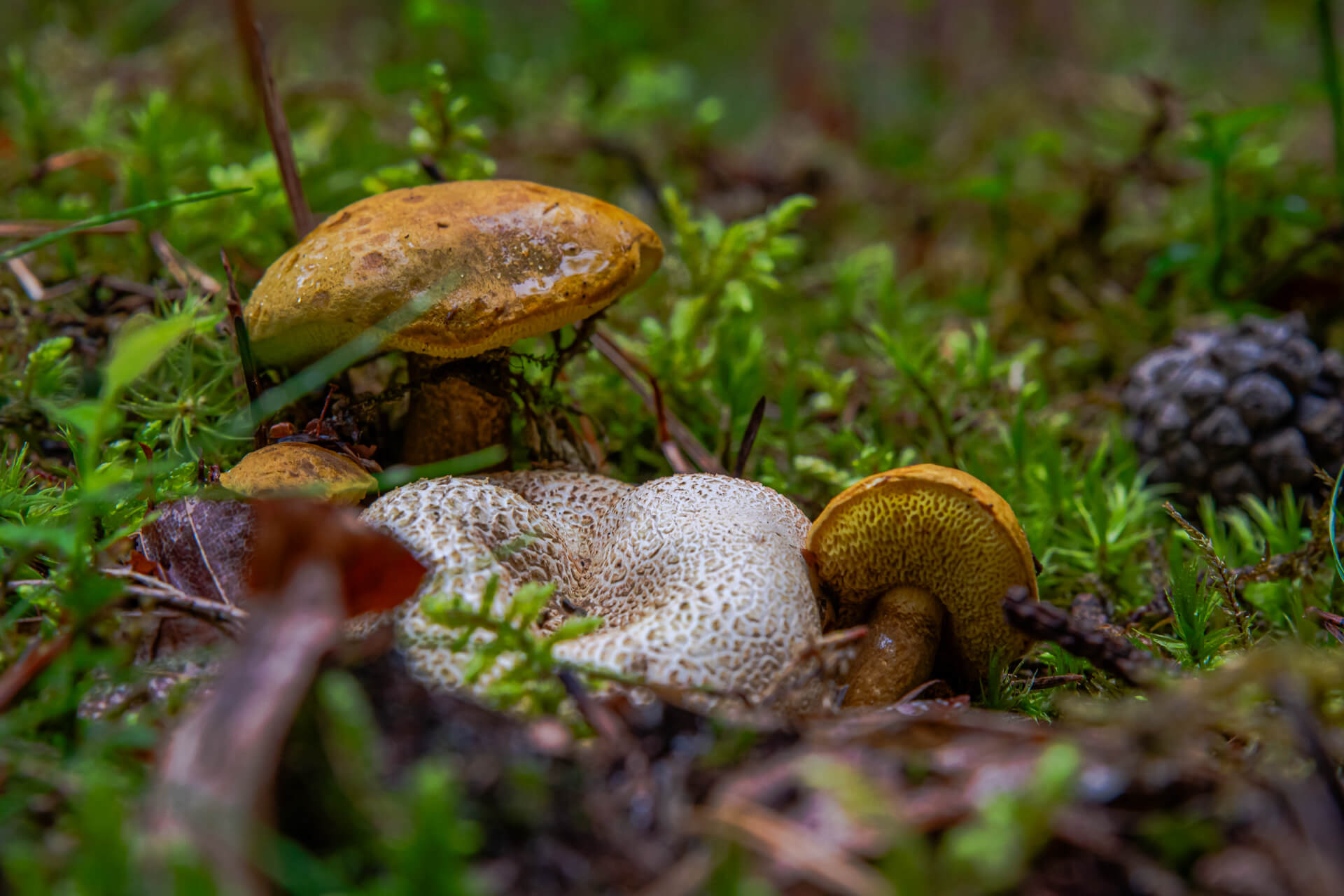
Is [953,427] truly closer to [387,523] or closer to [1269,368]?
[1269,368]

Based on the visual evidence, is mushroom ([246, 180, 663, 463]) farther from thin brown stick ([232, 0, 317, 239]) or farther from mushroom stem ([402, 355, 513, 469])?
thin brown stick ([232, 0, 317, 239])

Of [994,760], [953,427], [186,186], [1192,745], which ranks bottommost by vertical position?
[953,427]

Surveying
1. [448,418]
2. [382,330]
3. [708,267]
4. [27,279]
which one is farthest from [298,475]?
[708,267]

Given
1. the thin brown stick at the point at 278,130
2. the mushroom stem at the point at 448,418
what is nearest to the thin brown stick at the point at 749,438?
the mushroom stem at the point at 448,418

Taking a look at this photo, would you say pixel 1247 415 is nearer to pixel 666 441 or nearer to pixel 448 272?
pixel 666 441

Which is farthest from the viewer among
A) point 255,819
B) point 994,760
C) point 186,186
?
point 186,186

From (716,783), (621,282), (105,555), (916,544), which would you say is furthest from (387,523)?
(916,544)
